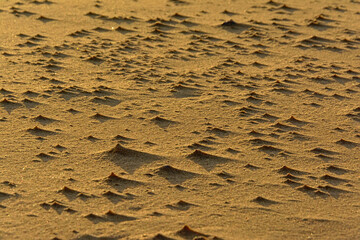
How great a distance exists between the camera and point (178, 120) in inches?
121

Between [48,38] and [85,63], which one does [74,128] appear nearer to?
[85,63]

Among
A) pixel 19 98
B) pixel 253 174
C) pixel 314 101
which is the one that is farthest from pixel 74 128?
pixel 314 101

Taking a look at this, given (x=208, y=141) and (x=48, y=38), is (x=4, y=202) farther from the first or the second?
(x=48, y=38)

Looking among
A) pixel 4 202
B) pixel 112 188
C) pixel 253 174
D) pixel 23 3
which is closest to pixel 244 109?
pixel 253 174

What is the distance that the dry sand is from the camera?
2.29 meters

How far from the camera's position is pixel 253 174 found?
2.60 metres

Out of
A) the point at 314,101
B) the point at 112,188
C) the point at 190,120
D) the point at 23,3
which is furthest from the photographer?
the point at 23,3

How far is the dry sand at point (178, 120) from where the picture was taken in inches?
90.2

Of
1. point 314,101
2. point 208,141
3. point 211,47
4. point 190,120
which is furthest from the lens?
point 211,47

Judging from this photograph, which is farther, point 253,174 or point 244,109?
point 244,109

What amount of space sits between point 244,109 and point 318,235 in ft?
3.67

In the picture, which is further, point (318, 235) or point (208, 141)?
point (208, 141)

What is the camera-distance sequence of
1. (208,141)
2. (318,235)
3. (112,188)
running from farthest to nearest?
(208,141) → (112,188) → (318,235)

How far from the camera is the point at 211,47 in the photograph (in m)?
4.04
